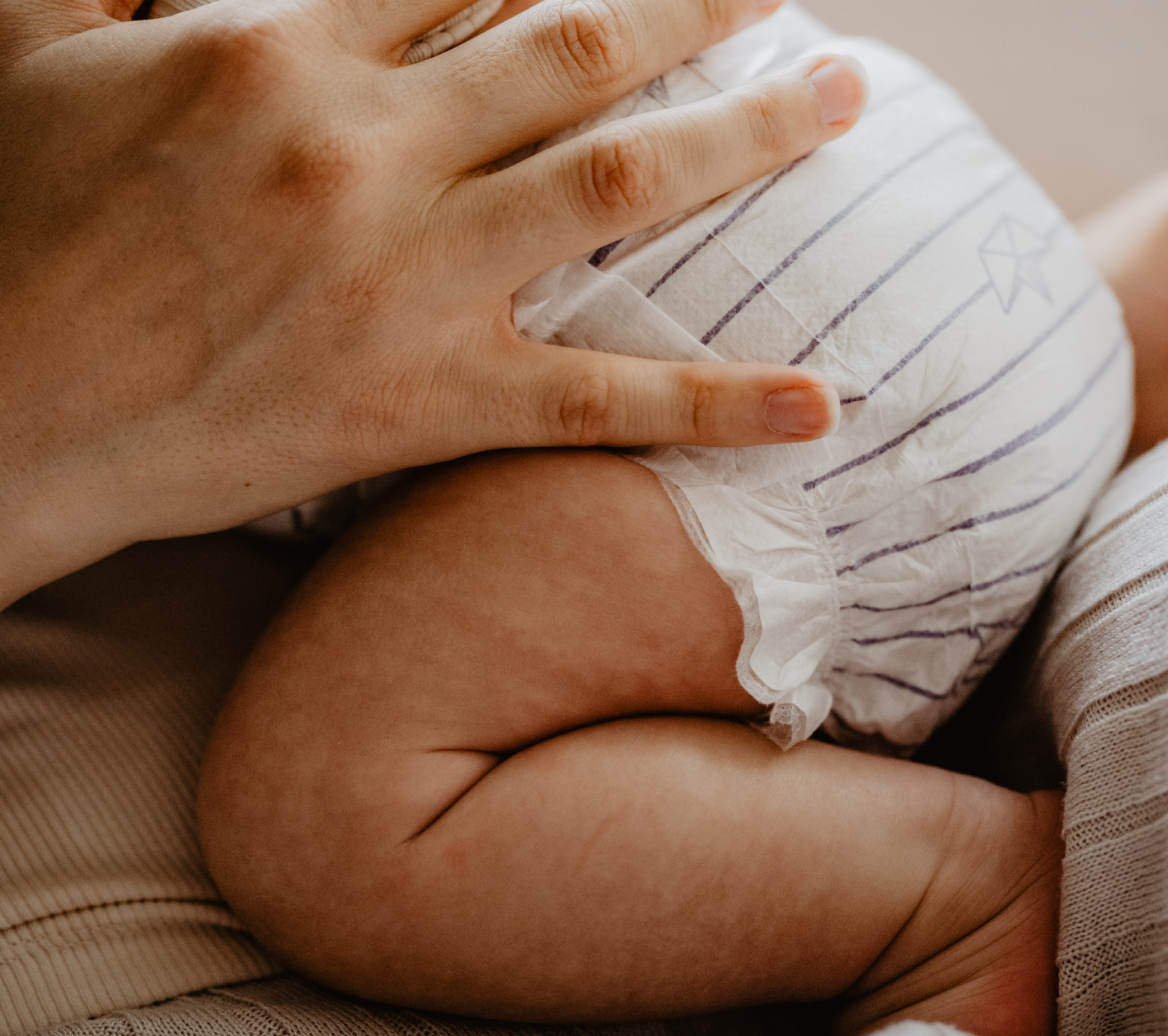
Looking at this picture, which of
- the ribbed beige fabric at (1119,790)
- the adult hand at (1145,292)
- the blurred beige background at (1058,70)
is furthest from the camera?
the blurred beige background at (1058,70)

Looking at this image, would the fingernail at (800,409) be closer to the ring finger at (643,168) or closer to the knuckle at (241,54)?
the ring finger at (643,168)

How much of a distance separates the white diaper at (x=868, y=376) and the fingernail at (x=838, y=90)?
3 centimetres

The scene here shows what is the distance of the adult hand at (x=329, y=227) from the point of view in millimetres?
477

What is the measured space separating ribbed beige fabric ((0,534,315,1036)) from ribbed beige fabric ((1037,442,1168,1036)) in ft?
1.63

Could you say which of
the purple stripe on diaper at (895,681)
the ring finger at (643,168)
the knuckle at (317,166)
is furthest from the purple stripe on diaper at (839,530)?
→ the knuckle at (317,166)

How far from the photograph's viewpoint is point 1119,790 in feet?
1.61

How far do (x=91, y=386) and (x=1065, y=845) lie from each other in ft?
2.04

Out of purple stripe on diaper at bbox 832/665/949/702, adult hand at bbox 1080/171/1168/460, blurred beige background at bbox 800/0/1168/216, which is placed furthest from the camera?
blurred beige background at bbox 800/0/1168/216

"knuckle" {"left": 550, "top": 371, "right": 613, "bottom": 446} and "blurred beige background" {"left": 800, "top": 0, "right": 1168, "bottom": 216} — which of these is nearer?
"knuckle" {"left": 550, "top": 371, "right": 613, "bottom": 446}

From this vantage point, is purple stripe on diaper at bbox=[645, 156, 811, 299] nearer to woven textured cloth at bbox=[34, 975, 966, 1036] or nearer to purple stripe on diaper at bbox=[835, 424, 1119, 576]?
purple stripe on diaper at bbox=[835, 424, 1119, 576]

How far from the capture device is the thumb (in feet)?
1.55

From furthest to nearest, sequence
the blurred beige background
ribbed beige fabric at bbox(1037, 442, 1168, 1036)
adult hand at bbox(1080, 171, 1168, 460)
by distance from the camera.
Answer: the blurred beige background < adult hand at bbox(1080, 171, 1168, 460) < ribbed beige fabric at bbox(1037, 442, 1168, 1036)

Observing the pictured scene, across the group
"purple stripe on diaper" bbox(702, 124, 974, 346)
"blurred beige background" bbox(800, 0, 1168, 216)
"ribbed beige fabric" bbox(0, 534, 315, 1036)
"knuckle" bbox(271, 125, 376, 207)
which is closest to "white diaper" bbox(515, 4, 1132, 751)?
"purple stripe on diaper" bbox(702, 124, 974, 346)

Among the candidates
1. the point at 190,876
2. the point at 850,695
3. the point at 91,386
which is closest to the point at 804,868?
the point at 850,695
